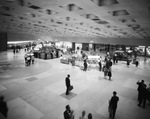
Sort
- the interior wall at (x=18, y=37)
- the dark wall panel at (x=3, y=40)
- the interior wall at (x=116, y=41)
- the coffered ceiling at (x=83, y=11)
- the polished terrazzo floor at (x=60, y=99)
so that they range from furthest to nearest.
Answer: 1. the interior wall at (x=18, y=37)
2. the dark wall panel at (x=3, y=40)
3. the interior wall at (x=116, y=41)
4. the polished terrazzo floor at (x=60, y=99)
5. the coffered ceiling at (x=83, y=11)

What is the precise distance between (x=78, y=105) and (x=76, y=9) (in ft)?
16.7

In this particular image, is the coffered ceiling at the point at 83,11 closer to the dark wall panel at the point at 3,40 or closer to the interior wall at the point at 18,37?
the dark wall panel at the point at 3,40

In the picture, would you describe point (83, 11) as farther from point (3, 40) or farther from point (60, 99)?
point (3, 40)

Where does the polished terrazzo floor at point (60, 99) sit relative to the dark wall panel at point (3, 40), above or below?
below

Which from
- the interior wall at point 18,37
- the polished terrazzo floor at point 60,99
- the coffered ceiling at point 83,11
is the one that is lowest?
the polished terrazzo floor at point 60,99

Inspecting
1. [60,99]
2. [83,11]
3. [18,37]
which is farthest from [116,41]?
[18,37]

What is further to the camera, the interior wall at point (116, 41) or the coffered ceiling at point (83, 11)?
the interior wall at point (116, 41)

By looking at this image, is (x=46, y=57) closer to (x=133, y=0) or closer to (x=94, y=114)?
(x=94, y=114)

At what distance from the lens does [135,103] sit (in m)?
6.27

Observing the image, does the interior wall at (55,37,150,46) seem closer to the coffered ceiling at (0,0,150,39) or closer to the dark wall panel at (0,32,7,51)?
the coffered ceiling at (0,0,150,39)

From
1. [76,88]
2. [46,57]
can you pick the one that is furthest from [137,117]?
[46,57]

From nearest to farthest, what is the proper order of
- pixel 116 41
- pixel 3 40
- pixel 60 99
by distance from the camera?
1. pixel 60 99
2. pixel 116 41
3. pixel 3 40

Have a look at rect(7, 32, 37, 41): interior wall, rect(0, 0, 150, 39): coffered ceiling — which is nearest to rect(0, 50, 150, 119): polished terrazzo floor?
rect(0, 0, 150, 39): coffered ceiling

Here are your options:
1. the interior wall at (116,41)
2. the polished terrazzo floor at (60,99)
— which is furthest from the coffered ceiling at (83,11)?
the interior wall at (116,41)
